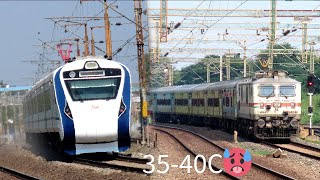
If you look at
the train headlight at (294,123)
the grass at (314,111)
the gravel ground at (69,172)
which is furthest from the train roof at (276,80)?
the grass at (314,111)

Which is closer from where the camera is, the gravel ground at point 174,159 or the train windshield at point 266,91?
the gravel ground at point 174,159

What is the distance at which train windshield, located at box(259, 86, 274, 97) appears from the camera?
90.3 ft

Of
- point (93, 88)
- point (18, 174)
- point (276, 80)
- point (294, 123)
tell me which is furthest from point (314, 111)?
point (93, 88)

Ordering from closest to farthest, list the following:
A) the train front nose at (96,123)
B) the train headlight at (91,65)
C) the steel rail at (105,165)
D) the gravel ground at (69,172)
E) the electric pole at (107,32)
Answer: the gravel ground at (69,172), the train front nose at (96,123), the steel rail at (105,165), the train headlight at (91,65), the electric pole at (107,32)

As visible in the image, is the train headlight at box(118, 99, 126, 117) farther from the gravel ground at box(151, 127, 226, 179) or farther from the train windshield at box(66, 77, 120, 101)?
the gravel ground at box(151, 127, 226, 179)

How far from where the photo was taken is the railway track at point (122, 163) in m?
18.0

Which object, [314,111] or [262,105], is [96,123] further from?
[314,111]

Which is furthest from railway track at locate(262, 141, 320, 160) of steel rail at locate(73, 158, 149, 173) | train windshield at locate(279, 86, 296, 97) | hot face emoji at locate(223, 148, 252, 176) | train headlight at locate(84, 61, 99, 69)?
train headlight at locate(84, 61, 99, 69)

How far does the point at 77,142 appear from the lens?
57.7 ft

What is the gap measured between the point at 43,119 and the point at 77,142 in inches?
217

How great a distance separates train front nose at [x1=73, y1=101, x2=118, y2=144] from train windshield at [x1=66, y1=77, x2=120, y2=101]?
0.27m

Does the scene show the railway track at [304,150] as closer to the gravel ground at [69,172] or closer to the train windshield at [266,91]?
the train windshield at [266,91]

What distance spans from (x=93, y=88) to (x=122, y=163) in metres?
3.53

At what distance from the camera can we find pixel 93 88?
58.8 ft
